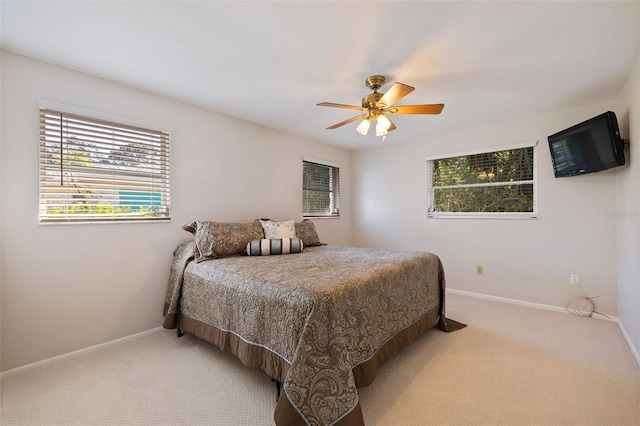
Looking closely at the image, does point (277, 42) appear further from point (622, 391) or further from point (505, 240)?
point (505, 240)

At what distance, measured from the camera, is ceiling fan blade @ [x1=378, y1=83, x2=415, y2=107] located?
1903 mm

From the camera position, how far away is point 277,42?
1.86 metres

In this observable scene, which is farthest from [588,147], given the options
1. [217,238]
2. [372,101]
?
[217,238]

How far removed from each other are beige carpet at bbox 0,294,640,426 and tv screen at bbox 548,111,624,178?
1.63 m

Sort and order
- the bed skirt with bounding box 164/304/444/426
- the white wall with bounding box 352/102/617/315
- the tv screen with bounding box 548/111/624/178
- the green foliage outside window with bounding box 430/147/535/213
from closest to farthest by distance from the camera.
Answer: the bed skirt with bounding box 164/304/444/426
the tv screen with bounding box 548/111/624/178
the white wall with bounding box 352/102/617/315
the green foliage outside window with bounding box 430/147/535/213

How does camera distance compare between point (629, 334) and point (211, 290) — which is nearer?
point (211, 290)

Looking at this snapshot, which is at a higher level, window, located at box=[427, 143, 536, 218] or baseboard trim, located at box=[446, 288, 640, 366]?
window, located at box=[427, 143, 536, 218]

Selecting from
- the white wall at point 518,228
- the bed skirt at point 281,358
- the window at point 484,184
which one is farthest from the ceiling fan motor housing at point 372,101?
the window at point 484,184

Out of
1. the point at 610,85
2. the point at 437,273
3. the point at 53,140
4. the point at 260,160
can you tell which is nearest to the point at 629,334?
the point at 437,273

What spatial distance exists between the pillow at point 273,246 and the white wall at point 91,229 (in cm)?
72

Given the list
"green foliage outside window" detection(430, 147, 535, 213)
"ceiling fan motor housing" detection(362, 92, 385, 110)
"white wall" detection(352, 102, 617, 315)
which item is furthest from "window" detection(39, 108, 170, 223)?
"green foliage outside window" detection(430, 147, 535, 213)

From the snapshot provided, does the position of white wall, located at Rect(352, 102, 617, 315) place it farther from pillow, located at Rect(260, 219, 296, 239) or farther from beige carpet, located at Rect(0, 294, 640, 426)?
pillow, located at Rect(260, 219, 296, 239)

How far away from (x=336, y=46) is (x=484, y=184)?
2.93 meters

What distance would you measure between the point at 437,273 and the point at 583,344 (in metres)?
1.29
